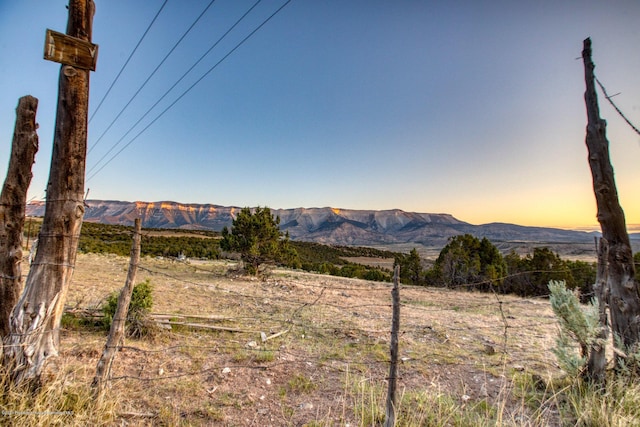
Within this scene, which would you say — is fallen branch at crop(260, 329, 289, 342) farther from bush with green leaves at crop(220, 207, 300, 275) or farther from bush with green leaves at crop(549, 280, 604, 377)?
bush with green leaves at crop(220, 207, 300, 275)

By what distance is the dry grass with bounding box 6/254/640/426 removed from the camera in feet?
13.0

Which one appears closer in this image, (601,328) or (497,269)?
(601,328)

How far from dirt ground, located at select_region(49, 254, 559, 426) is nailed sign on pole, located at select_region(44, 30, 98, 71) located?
11.7ft

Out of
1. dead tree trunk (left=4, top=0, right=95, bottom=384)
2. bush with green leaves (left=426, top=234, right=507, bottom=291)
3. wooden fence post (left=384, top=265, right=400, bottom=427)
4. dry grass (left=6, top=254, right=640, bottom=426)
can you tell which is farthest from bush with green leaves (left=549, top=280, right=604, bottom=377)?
bush with green leaves (left=426, top=234, right=507, bottom=291)

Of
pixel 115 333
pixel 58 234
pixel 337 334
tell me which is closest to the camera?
pixel 58 234

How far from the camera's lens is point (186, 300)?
11.0m

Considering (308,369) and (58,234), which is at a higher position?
(58,234)

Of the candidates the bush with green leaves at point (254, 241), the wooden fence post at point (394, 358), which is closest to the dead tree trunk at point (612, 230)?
the wooden fence post at point (394, 358)

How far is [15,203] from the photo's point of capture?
3.98 meters

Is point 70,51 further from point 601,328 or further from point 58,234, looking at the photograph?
point 601,328

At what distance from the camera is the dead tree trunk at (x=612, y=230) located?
446cm

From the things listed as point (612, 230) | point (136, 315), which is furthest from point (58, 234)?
point (612, 230)

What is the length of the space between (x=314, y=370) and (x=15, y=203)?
5.18m

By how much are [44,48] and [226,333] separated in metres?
6.39
